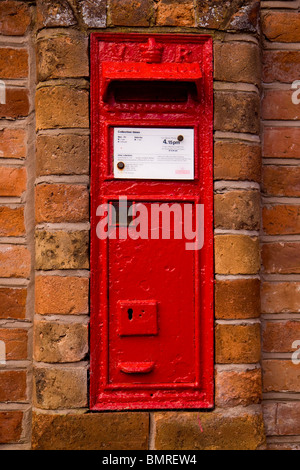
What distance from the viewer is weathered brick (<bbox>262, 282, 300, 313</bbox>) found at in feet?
4.45

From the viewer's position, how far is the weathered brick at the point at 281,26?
54.1 inches

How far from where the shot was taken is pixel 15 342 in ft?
4.35

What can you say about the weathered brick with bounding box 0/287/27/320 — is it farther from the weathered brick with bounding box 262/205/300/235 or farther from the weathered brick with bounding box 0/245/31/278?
the weathered brick with bounding box 262/205/300/235

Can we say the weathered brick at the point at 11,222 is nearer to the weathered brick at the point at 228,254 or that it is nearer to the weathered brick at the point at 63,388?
the weathered brick at the point at 63,388

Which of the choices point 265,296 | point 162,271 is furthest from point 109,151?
point 265,296

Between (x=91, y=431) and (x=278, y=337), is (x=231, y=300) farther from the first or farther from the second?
(x=91, y=431)

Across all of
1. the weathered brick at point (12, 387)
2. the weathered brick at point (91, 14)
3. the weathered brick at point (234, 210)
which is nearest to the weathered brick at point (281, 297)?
the weathered brick at point (234, 210)

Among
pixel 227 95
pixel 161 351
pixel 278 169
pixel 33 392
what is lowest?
pixel 33 392

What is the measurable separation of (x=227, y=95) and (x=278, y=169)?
301mm

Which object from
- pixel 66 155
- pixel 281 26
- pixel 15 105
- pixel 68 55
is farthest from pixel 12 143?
pixel 281 26

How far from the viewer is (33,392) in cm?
127

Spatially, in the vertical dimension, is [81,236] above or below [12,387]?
above

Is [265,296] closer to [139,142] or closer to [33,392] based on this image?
[139,142]

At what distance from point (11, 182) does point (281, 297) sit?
0.96 m
